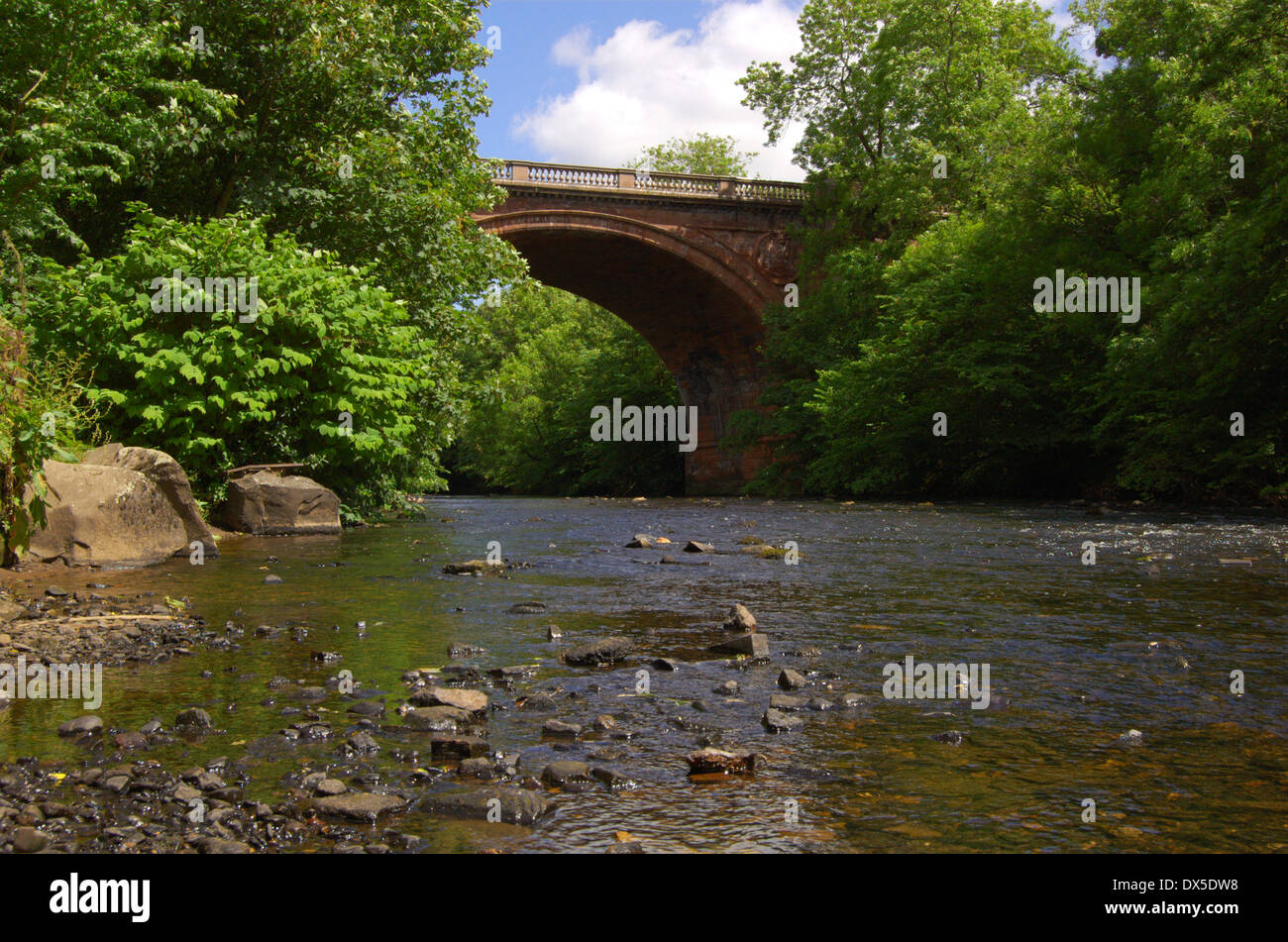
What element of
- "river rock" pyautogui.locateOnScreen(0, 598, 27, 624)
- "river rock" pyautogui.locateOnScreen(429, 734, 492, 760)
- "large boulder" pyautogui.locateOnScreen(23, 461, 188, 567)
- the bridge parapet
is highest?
the bridge parapet

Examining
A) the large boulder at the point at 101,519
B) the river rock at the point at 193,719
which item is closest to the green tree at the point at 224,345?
the large boulder at the point at 101,519

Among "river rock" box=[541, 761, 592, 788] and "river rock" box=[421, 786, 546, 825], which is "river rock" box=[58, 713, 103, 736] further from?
"river rock" box=[541, 761, 592, 788]

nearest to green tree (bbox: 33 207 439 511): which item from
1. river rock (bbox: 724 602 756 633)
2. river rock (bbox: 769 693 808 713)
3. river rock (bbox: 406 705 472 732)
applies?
river rock (bbox: 724 602 756 633)

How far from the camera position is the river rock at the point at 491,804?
2.94 metres

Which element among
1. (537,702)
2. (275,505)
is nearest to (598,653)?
(537,702)

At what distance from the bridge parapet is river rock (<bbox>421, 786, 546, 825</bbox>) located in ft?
108

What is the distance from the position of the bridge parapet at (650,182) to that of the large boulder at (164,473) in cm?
2559

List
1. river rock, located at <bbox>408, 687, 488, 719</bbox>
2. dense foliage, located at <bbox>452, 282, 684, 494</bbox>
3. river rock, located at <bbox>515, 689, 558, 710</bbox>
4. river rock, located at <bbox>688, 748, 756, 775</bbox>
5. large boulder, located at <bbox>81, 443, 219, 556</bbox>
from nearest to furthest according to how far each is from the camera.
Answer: river rock, located at <bbox>688, 748, 756, 775</bbox>, river rock, located at <bbox>408, 687, 488, 719</bbox>, river rock, located at <bbox>515, 689, 558, 710</bbox>, large boulder, located at <bbox>81, 443, 219, 556</bbox>, dense foliage, located at <bbox>452, 282, 684, 494</bbox>

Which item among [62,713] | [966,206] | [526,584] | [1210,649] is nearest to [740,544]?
[526,584]

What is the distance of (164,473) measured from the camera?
10.1 meters

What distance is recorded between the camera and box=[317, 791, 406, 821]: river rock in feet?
9.56

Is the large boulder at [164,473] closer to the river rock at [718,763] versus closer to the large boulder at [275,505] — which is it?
the large boulder at [275,505]

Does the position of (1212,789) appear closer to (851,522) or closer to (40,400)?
(40,400)

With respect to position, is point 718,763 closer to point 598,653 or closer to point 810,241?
point 598,653
